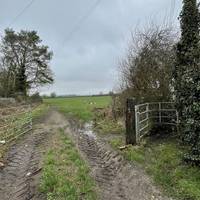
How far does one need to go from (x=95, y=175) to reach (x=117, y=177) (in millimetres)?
509

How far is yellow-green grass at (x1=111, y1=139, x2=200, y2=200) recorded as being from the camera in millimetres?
6383

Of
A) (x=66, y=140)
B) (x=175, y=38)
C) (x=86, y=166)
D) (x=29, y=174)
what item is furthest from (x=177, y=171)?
(x=175, y=38)

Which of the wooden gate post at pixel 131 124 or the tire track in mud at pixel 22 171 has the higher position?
the wooden gate post at pixel 131 124

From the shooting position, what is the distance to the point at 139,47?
15.5m

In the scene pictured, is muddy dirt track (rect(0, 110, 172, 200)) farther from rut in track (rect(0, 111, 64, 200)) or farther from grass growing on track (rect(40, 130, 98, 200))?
grass growing on track (rect(40, 130, 98, 200))

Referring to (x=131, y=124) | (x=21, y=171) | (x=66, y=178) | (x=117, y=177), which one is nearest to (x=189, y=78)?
(x=131, y=124)

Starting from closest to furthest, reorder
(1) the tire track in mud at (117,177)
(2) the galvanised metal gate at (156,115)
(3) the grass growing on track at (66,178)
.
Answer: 1. (3) the grass growing on track at (66,178)
2. (1) the tire track in mud at (117,177)
3. (2) the galvanised metal gate at (156,115)

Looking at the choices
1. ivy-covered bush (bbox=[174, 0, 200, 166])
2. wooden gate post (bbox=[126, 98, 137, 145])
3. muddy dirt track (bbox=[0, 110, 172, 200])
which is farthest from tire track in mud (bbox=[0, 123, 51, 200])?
ivy-covered bush (bbox=[174, 0, 200, 166])

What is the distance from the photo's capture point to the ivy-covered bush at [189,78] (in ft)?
26.6

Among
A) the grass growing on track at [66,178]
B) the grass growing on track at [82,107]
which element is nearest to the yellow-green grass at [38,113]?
the grass growing on track at [82,107]

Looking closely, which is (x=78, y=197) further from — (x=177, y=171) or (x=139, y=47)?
(x=139, y=47)

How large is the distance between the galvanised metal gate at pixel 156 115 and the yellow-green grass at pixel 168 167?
1.35 metres

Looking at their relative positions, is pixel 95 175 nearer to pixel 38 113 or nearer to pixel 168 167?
pixel 168 167

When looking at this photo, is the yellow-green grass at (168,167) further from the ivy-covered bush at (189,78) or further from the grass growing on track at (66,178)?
the grass growing on track at (66,178)
